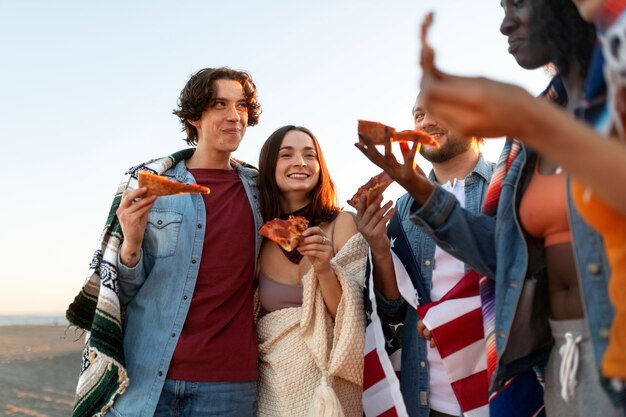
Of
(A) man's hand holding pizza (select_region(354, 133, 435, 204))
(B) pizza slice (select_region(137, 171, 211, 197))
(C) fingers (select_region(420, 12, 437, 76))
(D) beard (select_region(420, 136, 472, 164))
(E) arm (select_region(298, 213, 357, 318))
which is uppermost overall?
(C) fingers (select_region(420, 12, 437, 76))

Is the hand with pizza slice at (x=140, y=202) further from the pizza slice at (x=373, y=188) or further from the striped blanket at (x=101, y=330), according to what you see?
the pizza slice at (x=373, y=188)

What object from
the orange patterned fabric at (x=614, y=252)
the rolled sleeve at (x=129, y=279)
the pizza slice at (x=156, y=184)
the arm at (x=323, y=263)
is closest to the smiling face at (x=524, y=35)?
the orange patterned fabric at (x=614, y=252)

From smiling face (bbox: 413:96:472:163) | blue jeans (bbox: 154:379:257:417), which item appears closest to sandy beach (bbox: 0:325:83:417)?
blue jeans (bbox: 154:379:257:417)

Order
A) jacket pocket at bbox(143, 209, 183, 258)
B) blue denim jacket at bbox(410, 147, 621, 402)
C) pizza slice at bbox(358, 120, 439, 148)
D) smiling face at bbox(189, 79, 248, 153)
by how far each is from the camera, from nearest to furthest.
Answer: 1. blue denim jacket at bbox(410, 147, 621, 402)
2. pizza slice at bbox(358, 120, 439, 148)
3. jacket pocket at bbox(143, 209, 183, 258)
4. smiling face at bbox(189, 79, 248, 153)

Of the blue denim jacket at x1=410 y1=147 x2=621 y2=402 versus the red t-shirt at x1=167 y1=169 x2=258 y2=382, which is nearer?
the blue denim jacket at x1=410 y1=147 x2=621 y2=402

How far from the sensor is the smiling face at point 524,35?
2.29 meters

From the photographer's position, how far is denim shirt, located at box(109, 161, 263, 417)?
4.11 metres

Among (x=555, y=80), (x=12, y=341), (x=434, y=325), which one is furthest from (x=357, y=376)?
(x=12, y=341)

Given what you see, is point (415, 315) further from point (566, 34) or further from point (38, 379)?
point (38, 379)

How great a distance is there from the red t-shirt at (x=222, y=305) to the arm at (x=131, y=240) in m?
0.46

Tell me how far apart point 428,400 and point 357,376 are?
1.66ft

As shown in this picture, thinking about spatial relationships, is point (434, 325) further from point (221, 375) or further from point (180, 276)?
point (180, 276)

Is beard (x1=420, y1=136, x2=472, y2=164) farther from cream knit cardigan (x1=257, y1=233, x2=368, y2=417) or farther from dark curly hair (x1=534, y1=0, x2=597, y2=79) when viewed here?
dark curly hair (x1=534, y1=0, x2=597, y2=79)

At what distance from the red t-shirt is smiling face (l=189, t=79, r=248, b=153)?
1.23ft
